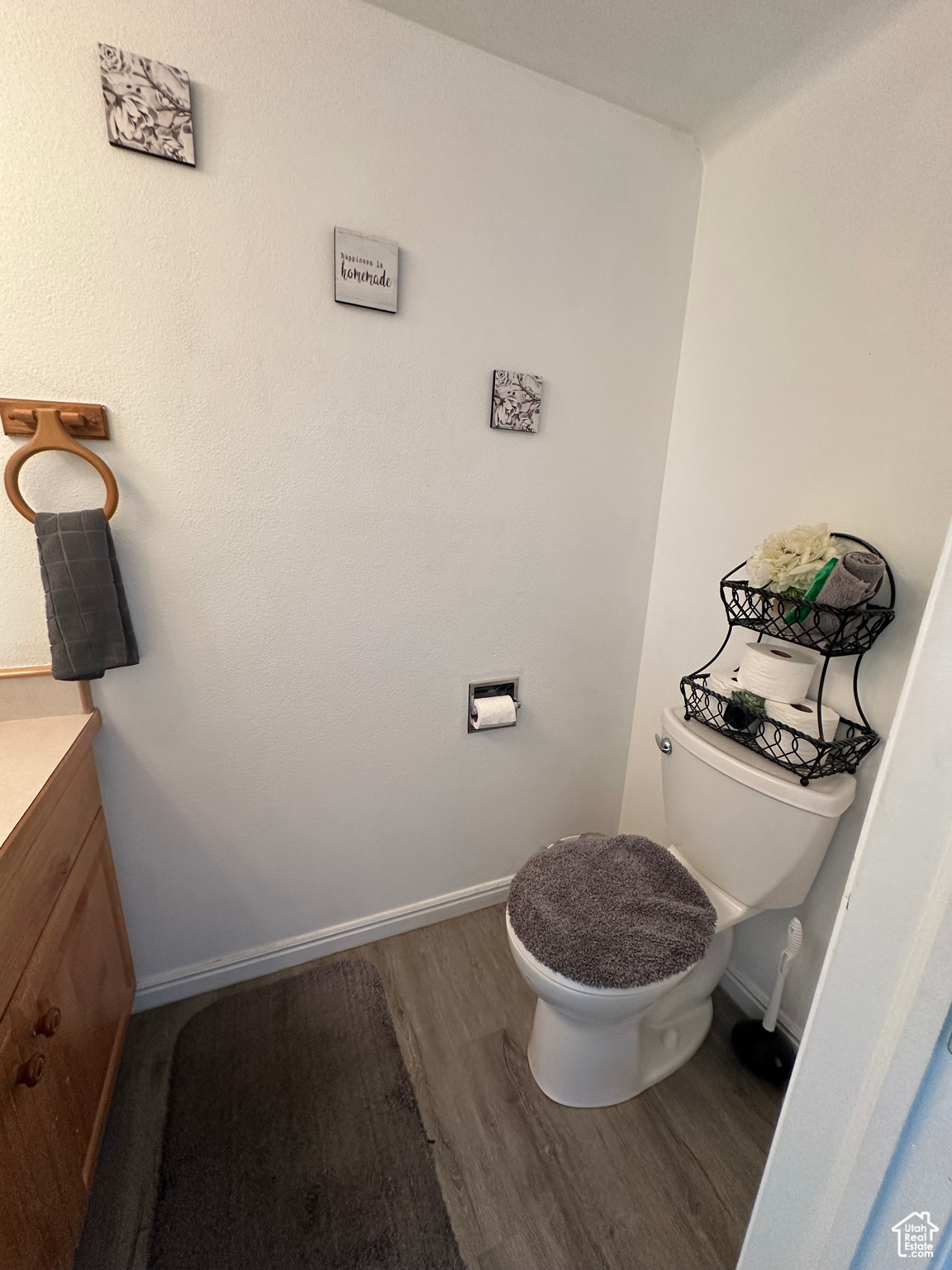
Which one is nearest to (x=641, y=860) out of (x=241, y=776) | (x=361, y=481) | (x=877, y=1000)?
(x=877, y=1000)

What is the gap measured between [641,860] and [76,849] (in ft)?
3.86

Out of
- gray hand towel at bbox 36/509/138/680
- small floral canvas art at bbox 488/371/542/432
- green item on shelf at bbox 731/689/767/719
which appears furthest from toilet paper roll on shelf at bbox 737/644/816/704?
gray hand towel at bbox 36/509/138/680

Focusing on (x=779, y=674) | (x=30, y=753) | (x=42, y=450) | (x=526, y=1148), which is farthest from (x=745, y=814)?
(x=42, y=450)

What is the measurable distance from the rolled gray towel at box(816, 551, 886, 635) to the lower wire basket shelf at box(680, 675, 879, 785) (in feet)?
0.81

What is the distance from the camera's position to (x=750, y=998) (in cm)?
142

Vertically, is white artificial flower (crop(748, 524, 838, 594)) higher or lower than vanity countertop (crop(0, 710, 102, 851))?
higher

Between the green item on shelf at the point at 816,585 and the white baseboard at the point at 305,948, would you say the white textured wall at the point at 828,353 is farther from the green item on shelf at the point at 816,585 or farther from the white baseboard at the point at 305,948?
the white baseboard at the point at 305,948

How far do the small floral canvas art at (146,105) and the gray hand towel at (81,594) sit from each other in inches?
25.7

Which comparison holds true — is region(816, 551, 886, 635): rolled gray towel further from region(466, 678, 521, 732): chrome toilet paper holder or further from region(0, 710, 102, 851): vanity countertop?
region(0, 710, 102, 851): vanity countertop

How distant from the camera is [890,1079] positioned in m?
0.44

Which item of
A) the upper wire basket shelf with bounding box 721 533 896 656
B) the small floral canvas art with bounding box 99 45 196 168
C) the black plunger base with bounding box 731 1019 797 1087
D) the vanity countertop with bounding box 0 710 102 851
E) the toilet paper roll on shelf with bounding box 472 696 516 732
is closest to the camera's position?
the vanity countertop with bounding box 0 710 102 851

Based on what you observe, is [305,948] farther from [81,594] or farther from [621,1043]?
[81,594]

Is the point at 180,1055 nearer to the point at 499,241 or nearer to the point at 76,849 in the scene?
the point at 76,849

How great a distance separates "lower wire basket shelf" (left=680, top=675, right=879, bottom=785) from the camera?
3.47 feet
